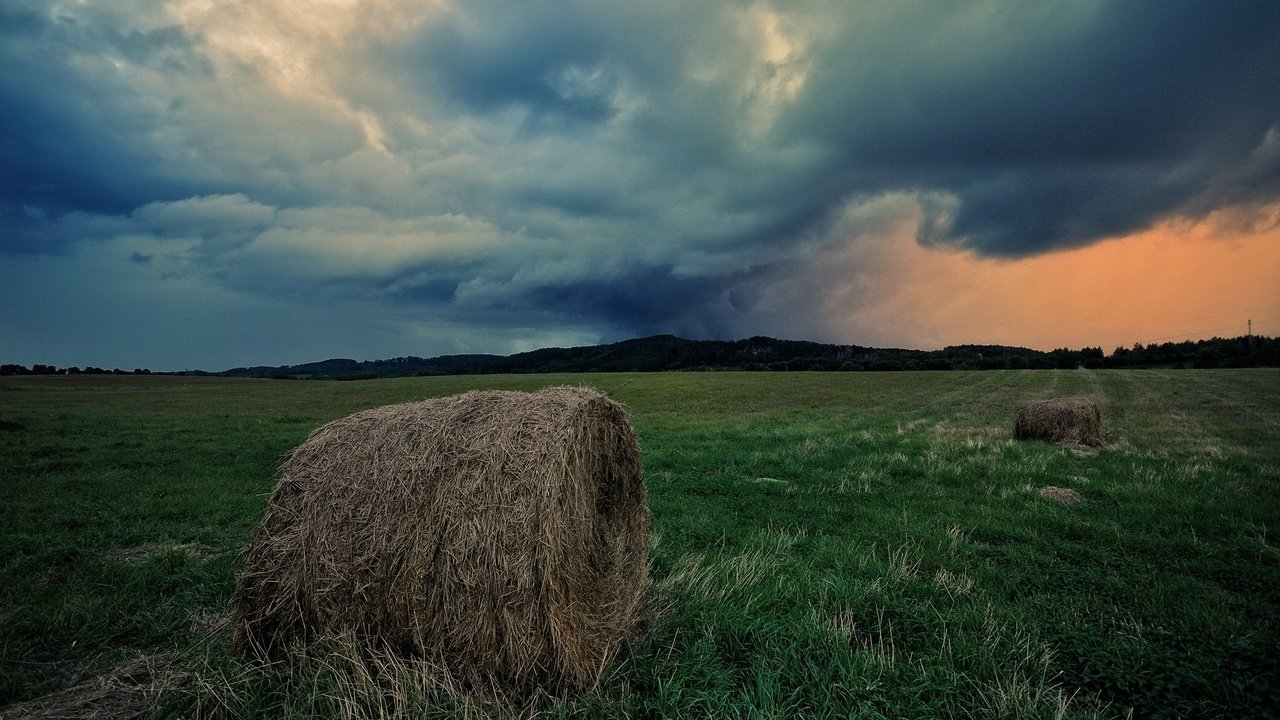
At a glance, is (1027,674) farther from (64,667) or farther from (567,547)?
(64,667)

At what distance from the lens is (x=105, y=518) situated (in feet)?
28.4

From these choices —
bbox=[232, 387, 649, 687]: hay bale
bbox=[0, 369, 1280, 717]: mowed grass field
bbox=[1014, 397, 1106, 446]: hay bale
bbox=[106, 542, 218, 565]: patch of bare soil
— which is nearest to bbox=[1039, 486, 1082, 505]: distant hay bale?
bbox=[0, 369, 1280, 717]: mowed grass field

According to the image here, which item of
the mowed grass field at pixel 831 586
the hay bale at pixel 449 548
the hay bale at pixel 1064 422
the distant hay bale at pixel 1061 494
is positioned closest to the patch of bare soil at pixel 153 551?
the mowed grass field at pixel 831 586

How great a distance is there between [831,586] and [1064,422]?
1450 cm

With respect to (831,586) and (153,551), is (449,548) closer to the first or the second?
(831,586)

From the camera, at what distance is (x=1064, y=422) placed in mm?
15859

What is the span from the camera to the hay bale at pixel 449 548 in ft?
13.8

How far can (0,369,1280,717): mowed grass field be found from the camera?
13.1 ft

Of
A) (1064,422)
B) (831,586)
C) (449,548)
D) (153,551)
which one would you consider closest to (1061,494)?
(831,586)

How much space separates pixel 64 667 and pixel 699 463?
10.6 m

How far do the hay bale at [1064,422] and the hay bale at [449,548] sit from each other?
628 inches

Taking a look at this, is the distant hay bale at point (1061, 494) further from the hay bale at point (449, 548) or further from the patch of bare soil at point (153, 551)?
the patch of bare soil at point (153, 551)

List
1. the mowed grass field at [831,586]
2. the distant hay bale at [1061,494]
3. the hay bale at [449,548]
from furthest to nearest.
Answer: the distant hay bale at [1061,494]
the hay bale at [449,548]
the mowed grass field at [831,586]

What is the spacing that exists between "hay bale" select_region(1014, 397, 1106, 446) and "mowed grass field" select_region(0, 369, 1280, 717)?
1.76 metres
